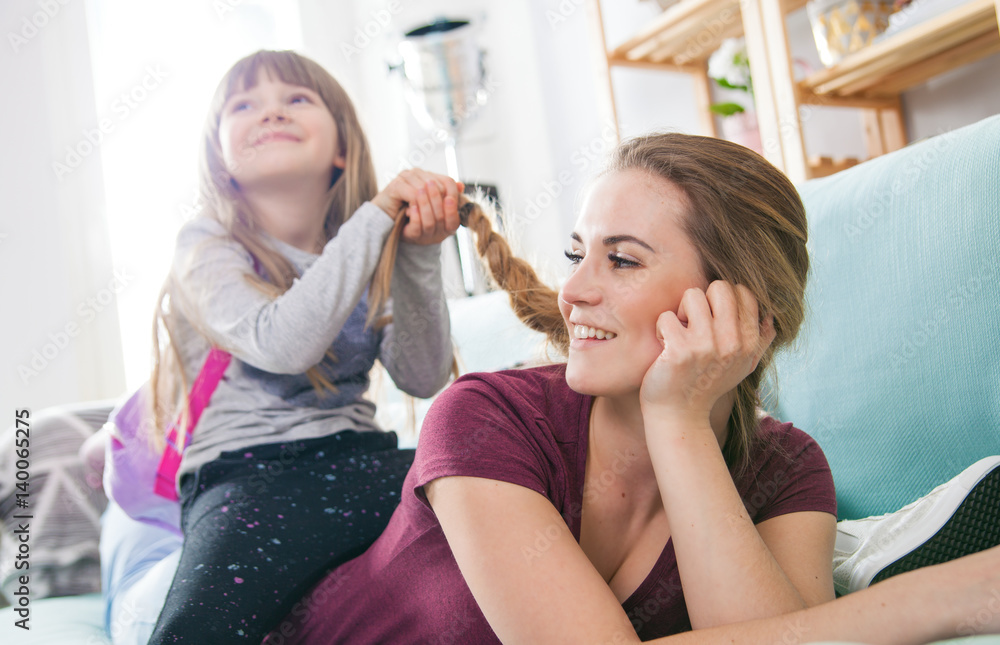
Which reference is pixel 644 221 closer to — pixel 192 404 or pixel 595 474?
pixel 595 474

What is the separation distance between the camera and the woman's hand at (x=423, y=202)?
107 cm

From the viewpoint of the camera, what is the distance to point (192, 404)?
1.13 metres

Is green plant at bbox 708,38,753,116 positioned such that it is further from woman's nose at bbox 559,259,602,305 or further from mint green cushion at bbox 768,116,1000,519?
woman's nose at bbox 559,259,602,305

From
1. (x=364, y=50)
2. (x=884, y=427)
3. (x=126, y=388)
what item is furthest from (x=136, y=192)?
(x=884, y=427)

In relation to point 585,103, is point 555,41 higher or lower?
higher

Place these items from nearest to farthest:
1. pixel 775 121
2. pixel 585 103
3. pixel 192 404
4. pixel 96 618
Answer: pixel 192 404
pixel 96 618
pixel 775 121
pixel 585 103

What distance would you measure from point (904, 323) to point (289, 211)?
3.16 ft

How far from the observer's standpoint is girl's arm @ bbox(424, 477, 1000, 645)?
56 centimetres

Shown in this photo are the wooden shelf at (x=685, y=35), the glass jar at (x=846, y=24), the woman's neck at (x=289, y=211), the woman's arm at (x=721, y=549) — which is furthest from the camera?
the wooden shelf at (x=685, y=35)

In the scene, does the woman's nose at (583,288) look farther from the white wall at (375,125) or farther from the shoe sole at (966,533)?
the white wall at (375,125)

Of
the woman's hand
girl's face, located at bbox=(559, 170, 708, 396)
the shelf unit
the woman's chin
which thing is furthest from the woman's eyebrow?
the shelf unit

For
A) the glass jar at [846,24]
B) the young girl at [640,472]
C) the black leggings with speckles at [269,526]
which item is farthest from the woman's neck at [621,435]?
the glass jar at [846,24]

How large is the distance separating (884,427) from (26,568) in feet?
4.88

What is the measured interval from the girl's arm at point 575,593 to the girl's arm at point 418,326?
1.78 ft
